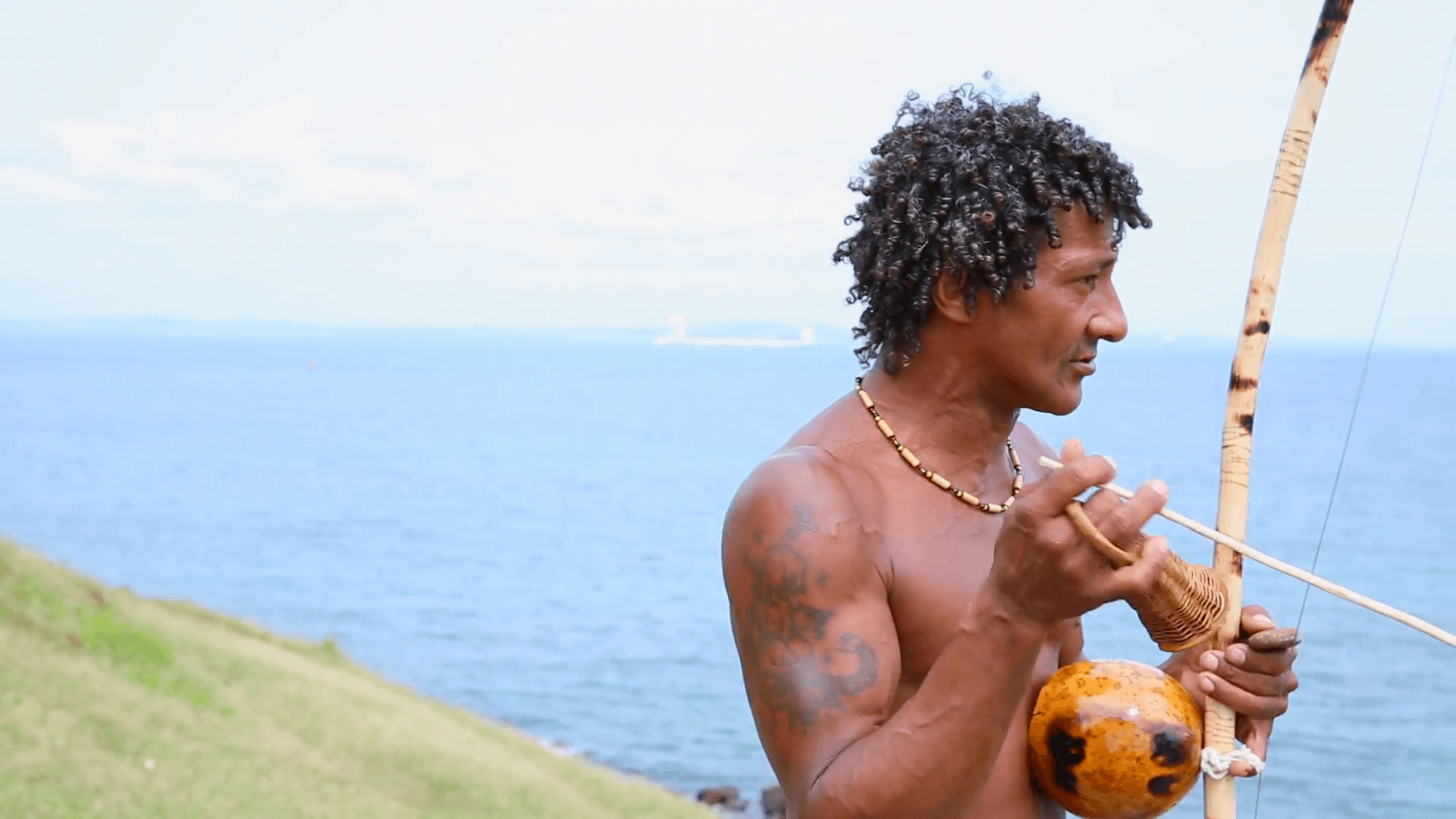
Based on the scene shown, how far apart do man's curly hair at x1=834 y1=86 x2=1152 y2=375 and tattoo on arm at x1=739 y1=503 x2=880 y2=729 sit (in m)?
0.52

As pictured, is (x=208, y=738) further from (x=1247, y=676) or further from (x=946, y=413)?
(x=1247, y=676)

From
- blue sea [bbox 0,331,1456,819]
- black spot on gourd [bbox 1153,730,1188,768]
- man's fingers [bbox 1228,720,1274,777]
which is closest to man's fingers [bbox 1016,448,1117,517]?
black spot on gourd [bbox 1153,730,1188,768]

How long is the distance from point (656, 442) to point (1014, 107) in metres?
73.8

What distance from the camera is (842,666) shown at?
2891 mm

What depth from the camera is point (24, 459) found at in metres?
62.7

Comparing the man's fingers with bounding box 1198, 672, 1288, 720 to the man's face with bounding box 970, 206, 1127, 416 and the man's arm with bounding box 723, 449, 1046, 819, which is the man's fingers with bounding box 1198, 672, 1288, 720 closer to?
the man's arm with bounding box 723, 449, 1046, 819

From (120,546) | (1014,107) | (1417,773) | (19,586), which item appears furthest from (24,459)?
(1014,107)

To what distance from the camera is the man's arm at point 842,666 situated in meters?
2.66

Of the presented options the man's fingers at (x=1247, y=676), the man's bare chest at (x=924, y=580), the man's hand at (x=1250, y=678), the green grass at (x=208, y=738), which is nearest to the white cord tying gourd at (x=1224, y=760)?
the man's hand at (x=1250, y=678)

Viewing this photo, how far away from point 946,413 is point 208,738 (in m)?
5.38

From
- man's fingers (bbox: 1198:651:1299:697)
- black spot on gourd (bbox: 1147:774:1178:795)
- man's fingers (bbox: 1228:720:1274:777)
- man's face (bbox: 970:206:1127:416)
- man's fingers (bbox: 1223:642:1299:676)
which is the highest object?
man's face (bbox: 970:206:1127:416)

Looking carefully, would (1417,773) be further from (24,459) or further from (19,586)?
(24,459)

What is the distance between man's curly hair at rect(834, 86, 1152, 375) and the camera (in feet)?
9.98

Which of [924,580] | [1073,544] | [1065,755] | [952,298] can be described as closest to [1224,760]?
[1065,755]
